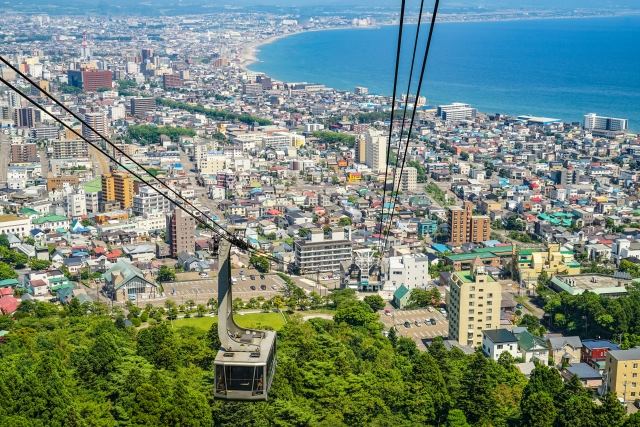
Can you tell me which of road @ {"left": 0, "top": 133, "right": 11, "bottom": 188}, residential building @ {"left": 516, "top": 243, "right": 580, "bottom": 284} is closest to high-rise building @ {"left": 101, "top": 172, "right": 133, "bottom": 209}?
road @ {"left": 0, "top": 133, "right": 11, "bottom": 188}

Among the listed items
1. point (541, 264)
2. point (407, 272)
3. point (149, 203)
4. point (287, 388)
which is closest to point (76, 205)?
point (149, 203)

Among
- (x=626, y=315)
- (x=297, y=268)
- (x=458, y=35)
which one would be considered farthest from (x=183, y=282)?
(x=458, y=35)

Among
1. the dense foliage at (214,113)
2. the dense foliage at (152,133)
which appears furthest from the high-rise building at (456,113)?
the dense foliage at (152,133)

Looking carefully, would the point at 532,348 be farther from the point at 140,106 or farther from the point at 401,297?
the point at 140,106

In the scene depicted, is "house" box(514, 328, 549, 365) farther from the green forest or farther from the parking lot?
the parking lot

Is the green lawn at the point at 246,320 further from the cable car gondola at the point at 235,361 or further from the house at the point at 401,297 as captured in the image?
the cable car gondola at the point at 235,361

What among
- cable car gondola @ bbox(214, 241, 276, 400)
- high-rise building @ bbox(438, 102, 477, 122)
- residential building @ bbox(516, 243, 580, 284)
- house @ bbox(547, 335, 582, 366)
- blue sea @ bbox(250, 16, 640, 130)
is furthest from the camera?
blue sea @ bbox(250, 16, 640, 130)
